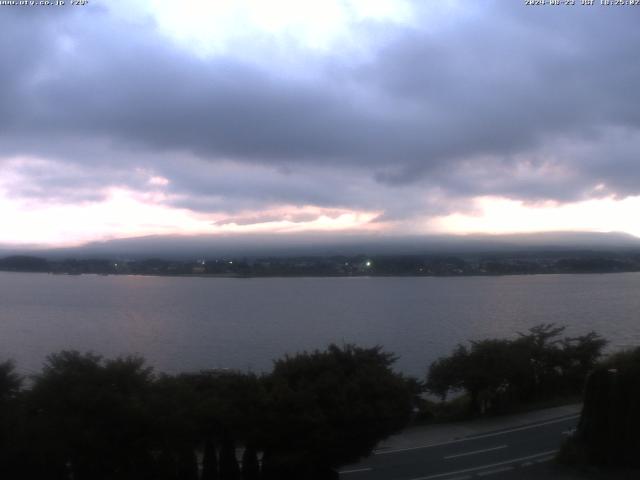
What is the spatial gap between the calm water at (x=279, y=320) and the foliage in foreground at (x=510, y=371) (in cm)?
778

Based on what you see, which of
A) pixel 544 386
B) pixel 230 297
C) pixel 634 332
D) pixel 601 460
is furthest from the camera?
pixel 230 297

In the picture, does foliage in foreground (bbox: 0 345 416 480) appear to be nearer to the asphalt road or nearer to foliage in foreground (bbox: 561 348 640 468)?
the asphalt road

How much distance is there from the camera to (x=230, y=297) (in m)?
77.9

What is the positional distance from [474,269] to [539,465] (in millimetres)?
89908

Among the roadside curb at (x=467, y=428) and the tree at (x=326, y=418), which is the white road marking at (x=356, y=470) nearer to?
the roadside curb at (x=467, y=428)

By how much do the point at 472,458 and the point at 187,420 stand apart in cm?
706

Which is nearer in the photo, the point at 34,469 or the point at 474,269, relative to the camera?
the point at 34,469

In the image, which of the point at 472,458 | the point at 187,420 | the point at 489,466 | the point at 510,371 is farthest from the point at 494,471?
the point at 510,371

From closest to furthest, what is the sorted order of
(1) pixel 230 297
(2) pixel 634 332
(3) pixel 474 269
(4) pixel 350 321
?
(2) pixel 634 332, (4) pixel 350 321, (1) pixel 230 297, (3) pixel 474 269

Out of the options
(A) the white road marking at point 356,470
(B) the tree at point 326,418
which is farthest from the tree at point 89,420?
(A) the white road marking at point 356,470

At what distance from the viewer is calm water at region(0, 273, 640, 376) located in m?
38.4

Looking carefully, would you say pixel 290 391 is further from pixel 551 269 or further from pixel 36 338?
pixel 551 269

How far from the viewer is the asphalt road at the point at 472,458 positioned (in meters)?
14.1

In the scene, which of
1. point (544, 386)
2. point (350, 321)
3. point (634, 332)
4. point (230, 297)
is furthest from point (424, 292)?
point (544, 386)
